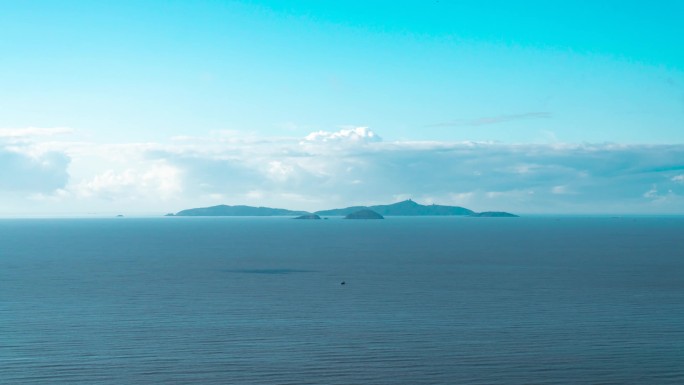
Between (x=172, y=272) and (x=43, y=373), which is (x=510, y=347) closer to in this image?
(x=43, y=373)

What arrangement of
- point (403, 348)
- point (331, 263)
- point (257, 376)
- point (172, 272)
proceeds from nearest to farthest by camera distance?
point (257, 376) → point (403, 348) → point (172, 272) → point (331, 263)

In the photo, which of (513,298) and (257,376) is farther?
(513,298)

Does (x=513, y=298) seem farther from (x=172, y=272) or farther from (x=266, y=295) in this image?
(x=172, y=272)

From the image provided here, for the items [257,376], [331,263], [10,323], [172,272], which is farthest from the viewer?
[331,263]

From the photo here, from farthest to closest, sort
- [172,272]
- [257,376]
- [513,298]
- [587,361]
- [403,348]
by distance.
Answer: [172,272] < [513,298] < [403,348] < [587,361] < [257,376]

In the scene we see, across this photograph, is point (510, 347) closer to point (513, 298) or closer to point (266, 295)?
point (513, 298)

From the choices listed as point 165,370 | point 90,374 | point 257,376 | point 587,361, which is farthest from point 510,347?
point 90,374

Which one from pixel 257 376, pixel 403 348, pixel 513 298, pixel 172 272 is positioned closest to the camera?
pixel 257 376

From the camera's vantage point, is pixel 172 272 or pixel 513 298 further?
pixel 172 272

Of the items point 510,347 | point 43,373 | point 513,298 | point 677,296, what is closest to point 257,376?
point 43,373
